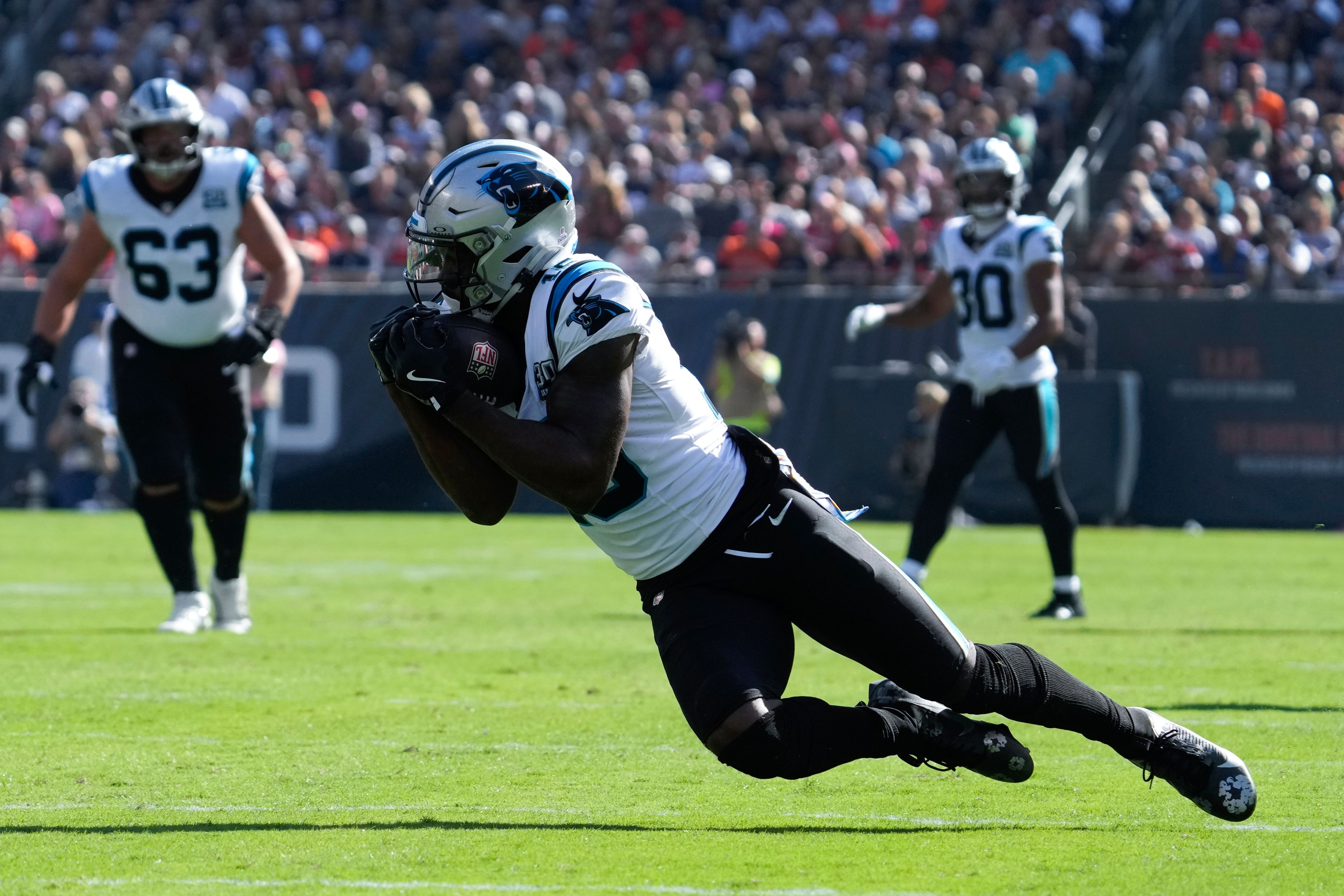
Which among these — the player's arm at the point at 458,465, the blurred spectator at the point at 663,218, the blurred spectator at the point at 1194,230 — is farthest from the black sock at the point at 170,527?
the blurred spectator at the point at 1194,230

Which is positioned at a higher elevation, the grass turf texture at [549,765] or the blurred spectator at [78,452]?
the grass turf texture at [549,765]

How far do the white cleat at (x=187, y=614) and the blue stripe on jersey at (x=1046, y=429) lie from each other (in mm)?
3692

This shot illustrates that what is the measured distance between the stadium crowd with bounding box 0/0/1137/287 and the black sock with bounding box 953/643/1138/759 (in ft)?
36.4

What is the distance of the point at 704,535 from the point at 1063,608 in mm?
4765

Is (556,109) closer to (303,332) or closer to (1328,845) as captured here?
(303,332)

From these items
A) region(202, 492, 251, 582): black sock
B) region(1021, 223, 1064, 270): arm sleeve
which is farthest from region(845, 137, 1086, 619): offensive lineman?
region(202, 492, 251, 582): black sock

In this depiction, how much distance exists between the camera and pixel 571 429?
3.68 m

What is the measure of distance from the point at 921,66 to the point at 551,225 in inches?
581

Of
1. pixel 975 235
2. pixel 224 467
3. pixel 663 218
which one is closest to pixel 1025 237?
pixel 975 235

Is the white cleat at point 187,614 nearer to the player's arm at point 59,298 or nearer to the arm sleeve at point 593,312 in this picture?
the player's arm at point 59,298

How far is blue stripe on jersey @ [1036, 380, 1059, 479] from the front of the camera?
8.30 metres

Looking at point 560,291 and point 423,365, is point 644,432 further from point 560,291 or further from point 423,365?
point 423,365

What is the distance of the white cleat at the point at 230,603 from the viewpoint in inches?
305

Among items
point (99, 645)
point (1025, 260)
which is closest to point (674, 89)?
point (1025, 260)
